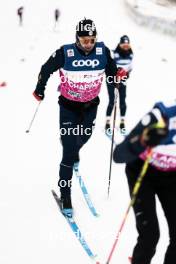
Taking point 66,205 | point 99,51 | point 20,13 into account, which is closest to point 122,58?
point 99,51

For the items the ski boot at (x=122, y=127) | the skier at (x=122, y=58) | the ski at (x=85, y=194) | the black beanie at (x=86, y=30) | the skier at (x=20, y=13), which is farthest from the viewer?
the skier at (x=20, y=13)

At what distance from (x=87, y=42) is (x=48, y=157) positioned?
2.63m

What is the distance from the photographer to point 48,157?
23.4 feet

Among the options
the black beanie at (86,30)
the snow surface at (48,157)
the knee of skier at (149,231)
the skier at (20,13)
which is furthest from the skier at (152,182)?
the skier at (20,13)

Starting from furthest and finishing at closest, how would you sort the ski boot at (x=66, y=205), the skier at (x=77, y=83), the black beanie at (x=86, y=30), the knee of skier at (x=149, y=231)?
the ski boot at (x=66, y=205)
the skier at (x=77, y=83)
the black beanie at (x=86, y=30)
the knee of skier at (x=149, y=231)

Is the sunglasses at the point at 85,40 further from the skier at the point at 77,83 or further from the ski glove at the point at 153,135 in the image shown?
the ski glove at the point at 153,135

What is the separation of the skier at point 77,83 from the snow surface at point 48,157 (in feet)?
1.54

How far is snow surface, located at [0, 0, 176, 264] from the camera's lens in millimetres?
5098

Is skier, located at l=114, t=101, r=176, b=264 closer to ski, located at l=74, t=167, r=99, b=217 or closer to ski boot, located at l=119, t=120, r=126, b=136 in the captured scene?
A: ski, located at l=74, t=167, r=99, b=217

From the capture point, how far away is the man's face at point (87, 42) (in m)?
5.08

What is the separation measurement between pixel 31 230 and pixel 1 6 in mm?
12305

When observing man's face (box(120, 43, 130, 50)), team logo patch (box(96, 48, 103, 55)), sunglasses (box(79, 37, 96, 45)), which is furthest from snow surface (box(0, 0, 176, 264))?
sunglasses (box(79, 37, 96, 45))

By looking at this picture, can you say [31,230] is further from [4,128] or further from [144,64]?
[144,64]

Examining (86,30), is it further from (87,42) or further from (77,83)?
(77,83)
